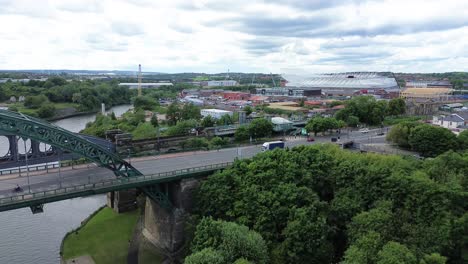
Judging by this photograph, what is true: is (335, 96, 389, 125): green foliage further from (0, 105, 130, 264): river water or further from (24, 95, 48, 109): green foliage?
(24, 95, 48, 109): green foliage

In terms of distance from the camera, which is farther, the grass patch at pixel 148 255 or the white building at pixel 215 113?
the white building at pixel 215 113

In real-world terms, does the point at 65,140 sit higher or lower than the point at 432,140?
higher

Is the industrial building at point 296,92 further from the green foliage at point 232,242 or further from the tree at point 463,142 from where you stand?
the green foliage at point 232,242

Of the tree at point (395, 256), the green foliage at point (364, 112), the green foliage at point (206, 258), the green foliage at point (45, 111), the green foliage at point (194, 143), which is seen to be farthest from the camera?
the green foliage at point (45, 111)

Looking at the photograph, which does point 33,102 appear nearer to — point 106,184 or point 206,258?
point 106,184

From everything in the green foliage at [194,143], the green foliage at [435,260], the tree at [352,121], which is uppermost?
the tree at [352,121]

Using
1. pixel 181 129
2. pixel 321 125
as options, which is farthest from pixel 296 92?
pixel 181 129

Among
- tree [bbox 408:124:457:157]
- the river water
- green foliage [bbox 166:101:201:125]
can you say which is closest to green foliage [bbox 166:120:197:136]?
green foliage [bbox 166:101:201:125]

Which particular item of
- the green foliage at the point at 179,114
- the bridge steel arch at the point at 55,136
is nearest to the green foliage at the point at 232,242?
the bridge steel arch at the point at 55,136
